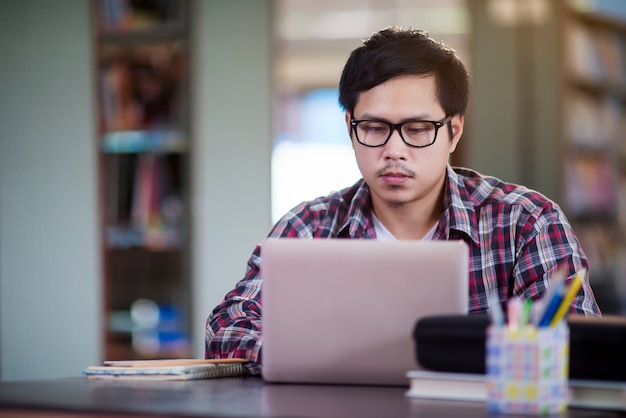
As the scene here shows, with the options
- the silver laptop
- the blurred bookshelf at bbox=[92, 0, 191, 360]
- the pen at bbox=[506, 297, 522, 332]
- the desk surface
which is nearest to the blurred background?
the blurred bookshelf at bbox=[92, 0, 191, 360]

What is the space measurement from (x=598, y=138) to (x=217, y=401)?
5.20 m

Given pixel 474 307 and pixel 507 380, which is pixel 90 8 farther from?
pixel 507 380

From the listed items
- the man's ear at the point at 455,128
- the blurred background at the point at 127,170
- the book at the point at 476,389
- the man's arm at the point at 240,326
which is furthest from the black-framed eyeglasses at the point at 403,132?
the blurred background at the point at 127,170

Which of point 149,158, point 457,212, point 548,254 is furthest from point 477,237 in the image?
point 149,158

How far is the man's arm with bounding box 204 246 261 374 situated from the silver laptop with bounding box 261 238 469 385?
25 centimetres

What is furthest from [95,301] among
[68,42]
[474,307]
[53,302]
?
[474,307]

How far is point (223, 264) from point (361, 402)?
296cm

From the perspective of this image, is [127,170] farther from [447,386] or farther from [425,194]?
[447,386]

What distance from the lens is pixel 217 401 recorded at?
4.39 ft

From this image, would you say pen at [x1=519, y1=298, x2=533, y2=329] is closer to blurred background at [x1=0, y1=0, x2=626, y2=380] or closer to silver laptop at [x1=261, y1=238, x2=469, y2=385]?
silver laptop at [x1=261, y1=238, x2=469, y2=385]

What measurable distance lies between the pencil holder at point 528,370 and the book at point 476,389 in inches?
2.4

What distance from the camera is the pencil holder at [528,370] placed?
1239 mm

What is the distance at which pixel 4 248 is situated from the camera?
384 centimetres

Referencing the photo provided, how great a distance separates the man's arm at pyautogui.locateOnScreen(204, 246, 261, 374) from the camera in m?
1.82
